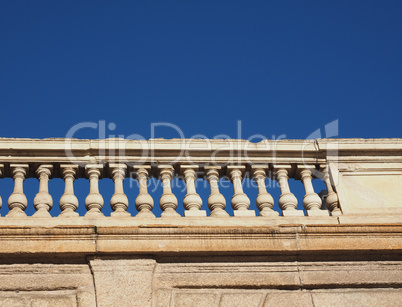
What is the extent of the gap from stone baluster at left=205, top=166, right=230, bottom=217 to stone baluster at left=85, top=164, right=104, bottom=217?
1095mm

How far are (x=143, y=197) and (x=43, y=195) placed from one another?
0.97 metres

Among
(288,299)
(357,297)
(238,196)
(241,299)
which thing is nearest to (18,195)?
(238,196)

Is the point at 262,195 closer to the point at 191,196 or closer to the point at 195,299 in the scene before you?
the point at 191,196

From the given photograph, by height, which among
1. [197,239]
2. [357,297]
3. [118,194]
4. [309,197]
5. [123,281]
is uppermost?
[118,194]

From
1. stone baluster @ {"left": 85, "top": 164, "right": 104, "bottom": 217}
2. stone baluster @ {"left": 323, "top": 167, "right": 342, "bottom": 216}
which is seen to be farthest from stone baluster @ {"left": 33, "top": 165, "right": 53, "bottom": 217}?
stone baluster @ {"left": 323, "top": 167, "right": 342, "bottom": 216}

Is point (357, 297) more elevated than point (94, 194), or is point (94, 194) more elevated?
point (94, 194)

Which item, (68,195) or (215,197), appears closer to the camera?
(68,195)

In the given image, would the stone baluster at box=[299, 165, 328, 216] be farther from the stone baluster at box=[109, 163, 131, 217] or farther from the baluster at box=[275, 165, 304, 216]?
the stone baluster at box=[109, 163, 131, 217]

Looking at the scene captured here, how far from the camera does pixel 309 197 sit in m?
8.08

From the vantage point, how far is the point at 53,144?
7973mm

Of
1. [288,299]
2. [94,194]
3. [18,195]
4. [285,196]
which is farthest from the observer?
[285,196]

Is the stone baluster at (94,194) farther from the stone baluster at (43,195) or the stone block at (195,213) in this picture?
the stone block at (195,213)

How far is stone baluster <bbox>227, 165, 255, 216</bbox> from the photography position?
25.7ft

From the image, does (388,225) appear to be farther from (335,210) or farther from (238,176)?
(238,176)
